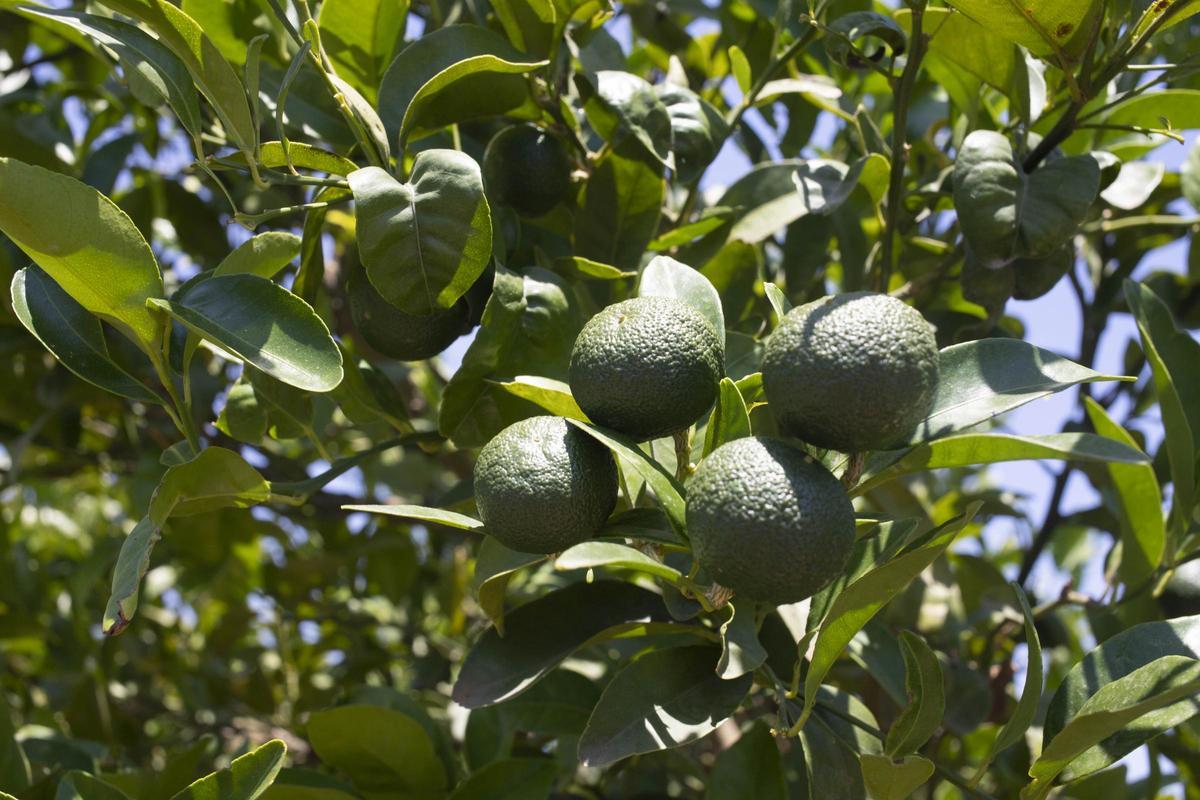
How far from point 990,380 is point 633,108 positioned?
0.55m

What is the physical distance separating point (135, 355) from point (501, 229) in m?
0.82

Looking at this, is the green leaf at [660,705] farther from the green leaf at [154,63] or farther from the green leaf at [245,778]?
the green leaf at [154,63]

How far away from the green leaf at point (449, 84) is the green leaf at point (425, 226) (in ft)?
0.50

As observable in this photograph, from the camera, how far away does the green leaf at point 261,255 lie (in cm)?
108

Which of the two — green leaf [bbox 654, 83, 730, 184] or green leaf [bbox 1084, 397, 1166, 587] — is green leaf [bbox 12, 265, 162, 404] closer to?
green leaf [bbox 654, 83, 730, 184]

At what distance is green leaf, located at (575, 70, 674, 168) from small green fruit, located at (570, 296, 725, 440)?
1.17ft

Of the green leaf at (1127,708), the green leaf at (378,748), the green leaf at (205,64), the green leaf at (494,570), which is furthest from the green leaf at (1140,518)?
the green leaf at (205,64)

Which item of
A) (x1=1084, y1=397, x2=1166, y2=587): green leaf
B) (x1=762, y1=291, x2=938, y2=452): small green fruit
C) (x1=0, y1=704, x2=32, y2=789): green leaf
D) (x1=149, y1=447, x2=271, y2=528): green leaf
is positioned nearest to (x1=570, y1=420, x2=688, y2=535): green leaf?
(x1=762, y1=291, x2=938, y2=452): small green fruit

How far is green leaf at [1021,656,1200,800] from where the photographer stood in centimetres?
89

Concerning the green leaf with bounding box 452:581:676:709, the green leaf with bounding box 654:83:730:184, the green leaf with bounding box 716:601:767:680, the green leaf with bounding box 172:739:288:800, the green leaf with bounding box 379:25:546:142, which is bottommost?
the green leaf with bounding box 172:739:288:800

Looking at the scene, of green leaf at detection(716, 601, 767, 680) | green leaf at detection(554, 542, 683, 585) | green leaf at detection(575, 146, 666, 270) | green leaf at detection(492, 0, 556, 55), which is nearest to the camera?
green leaf at detection(554, 542, 683, 585)

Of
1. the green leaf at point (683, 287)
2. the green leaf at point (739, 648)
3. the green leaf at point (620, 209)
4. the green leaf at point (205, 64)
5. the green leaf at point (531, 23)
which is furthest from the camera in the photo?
the green leaf at point (620, 209)

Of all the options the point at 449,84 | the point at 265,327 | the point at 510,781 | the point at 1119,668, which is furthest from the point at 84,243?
the point at 1119,668

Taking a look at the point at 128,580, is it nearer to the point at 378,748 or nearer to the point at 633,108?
the point at 378,748
